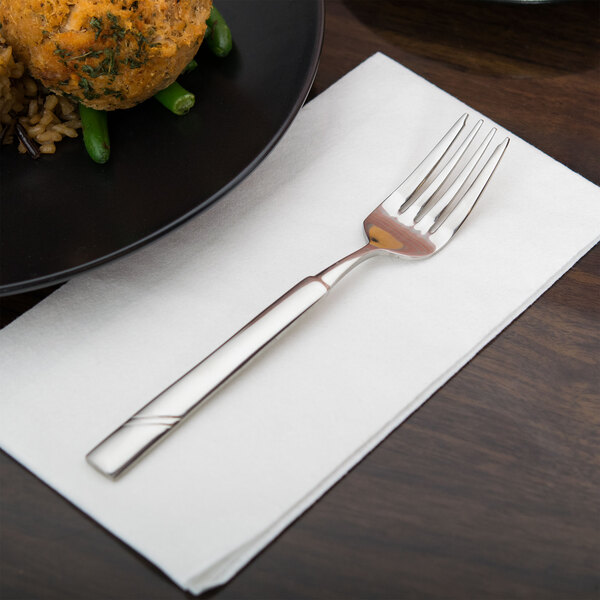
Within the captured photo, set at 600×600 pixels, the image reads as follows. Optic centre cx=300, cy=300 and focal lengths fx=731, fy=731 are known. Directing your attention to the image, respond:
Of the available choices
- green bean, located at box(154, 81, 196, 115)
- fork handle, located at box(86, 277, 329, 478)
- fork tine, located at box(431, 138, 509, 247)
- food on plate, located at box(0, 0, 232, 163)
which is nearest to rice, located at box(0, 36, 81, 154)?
food on plate, located at box(0, 0, 232, 163)

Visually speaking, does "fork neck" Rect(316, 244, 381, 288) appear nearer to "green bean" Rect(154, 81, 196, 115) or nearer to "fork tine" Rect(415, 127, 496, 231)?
"fork tine" Rect(415, 127, 496, 231)

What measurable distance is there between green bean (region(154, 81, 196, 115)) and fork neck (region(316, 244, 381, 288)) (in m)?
0.27

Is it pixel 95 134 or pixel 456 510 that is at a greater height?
pixel 95 134

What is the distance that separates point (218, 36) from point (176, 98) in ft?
0.39

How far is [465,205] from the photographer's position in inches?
33.3

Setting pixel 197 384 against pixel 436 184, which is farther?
pixel 436 184

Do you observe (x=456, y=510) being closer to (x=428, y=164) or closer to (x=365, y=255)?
(x=365, y=255)

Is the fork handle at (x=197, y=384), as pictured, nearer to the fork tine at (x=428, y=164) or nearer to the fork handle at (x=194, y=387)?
the fork handle at (x=194, y=387)

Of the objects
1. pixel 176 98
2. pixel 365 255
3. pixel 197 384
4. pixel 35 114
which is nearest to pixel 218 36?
pixel 176 98

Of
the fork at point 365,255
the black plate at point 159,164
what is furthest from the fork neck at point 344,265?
the black plate at point 159,164

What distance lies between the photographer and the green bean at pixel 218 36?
0.92 meters

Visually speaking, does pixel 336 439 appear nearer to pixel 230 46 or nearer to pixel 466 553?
pixel 466 553

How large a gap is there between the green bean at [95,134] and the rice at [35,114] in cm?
3

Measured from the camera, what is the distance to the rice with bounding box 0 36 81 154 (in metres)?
0.85
